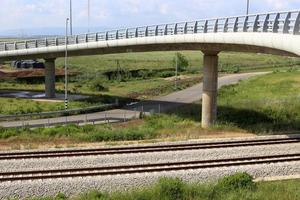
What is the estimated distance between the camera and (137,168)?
2548cm

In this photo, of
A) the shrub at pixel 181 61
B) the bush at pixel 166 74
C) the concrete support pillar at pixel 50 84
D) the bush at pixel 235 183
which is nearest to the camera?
the bush at pixel 235 183

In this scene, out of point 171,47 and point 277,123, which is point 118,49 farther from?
point 277,123

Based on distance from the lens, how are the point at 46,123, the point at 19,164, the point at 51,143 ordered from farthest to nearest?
the point at 46,123
the point at 51,143
the point at 19,164

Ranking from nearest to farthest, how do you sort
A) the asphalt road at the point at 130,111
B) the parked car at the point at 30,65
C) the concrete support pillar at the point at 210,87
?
the concrete support pillar at the point at 210,87 → the asphalt road at the point at 130,111 → the parked car at the point at 30,65

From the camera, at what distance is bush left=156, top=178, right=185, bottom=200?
822 inches

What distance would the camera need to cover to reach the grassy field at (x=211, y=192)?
20578mm

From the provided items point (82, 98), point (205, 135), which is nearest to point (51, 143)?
point (205, 135)

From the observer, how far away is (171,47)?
159 ft

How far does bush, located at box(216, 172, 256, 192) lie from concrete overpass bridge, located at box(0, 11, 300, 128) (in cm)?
648

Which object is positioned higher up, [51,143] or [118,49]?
[118,49]

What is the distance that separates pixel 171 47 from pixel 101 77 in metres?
45.7

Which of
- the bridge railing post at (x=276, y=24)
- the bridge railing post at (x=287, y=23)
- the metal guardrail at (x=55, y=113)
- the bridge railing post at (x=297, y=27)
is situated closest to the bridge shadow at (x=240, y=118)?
the metal guardrail at (x=55, y=113)

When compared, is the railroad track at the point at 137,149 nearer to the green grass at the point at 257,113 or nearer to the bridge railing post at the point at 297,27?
the green grass at the point at 257,113

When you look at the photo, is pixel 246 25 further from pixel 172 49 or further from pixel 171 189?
pixel 172 49
